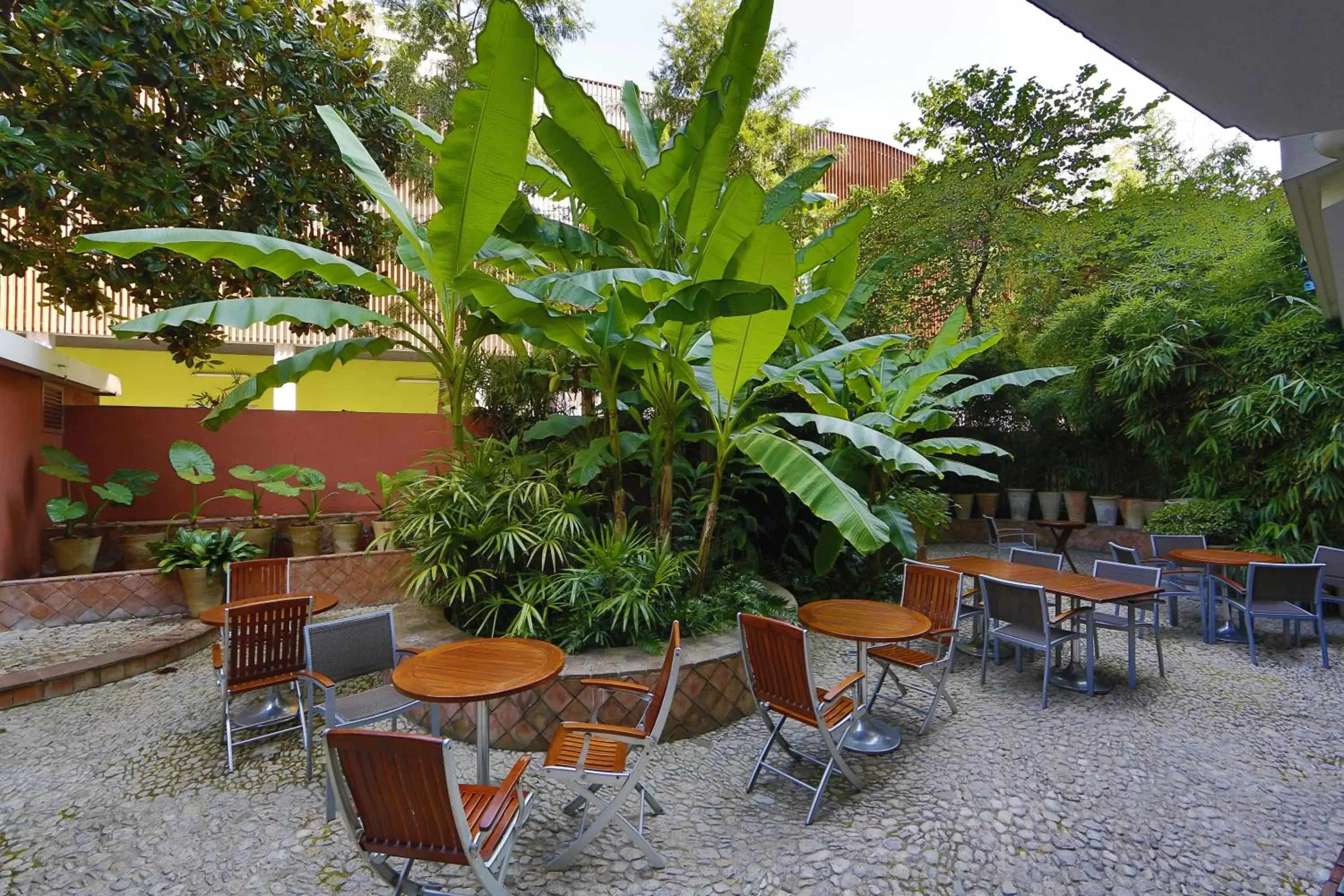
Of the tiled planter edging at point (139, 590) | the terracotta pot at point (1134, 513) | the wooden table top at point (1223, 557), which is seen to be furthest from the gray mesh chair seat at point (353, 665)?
the terracotta pot at point (1134, 513)

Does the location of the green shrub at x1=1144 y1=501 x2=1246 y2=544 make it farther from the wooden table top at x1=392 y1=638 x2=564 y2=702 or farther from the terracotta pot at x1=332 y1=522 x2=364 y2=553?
the terracotta pot at x1=332 y1=522 x2=364 y2=553

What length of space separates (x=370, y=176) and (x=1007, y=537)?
29.9 ft

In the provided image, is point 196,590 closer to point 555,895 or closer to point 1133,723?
point 555,895

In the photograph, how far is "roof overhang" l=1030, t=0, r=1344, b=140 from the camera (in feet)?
3.37

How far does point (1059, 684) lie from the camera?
431cm

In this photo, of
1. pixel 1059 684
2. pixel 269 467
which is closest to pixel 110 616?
pixel 269 467

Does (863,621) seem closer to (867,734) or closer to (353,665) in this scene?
(867,734)

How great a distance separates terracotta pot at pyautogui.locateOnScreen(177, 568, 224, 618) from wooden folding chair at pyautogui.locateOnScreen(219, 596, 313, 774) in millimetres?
2551

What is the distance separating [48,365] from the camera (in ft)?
18.9

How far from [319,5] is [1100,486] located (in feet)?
42.0

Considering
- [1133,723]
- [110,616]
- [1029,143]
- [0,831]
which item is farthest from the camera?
[1029,143]

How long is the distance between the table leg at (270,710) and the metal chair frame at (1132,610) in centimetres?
534

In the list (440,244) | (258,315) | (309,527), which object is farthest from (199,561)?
(440,244)

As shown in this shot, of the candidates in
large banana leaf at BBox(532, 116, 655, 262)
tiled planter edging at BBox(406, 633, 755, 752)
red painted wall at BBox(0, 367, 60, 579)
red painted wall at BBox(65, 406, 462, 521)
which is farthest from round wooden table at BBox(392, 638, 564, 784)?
red painted wall at BBox(0, 367, 60, 579)
